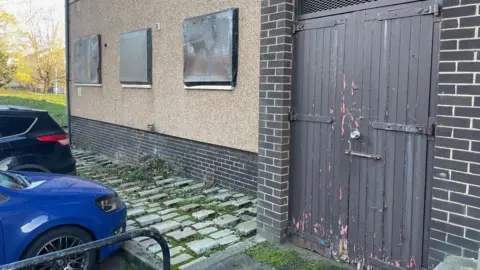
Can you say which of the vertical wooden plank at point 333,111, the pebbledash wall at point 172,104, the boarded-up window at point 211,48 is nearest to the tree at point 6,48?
the pebbledash wall at point 172,104

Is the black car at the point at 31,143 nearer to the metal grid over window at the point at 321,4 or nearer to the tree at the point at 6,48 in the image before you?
the metal grid over window at the point at 321,4

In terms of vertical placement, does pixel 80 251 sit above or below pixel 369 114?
below

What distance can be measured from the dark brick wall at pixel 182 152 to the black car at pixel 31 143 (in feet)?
6.84

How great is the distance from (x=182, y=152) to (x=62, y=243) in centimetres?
416

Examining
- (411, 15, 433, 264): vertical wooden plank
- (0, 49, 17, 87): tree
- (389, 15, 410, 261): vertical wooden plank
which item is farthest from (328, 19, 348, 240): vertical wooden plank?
(0, 49, 17, 87): tree

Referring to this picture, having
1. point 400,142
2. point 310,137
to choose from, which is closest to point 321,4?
A: point 310,137

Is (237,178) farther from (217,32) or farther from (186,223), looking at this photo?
(217,32)

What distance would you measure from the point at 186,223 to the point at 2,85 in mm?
28901

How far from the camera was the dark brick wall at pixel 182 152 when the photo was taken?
6.45 metres

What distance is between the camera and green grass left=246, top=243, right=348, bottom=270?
3825mm

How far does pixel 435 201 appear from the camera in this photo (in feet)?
10.2

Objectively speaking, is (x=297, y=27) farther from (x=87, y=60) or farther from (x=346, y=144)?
(x=87, y=60)

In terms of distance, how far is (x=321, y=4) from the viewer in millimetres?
3969

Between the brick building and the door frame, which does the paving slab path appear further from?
the door frame
